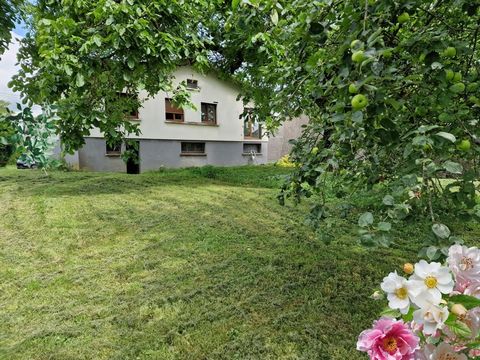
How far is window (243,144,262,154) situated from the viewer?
18034mm

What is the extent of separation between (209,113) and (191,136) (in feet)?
5.10

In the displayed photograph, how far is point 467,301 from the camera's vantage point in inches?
28.6

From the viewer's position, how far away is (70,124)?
4727 mm

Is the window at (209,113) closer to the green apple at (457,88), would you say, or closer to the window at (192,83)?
the window at (192,83)

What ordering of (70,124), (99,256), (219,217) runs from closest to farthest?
(99,256)
(70,124)
(219,217)

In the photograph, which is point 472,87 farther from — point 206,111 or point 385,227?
point 206,111

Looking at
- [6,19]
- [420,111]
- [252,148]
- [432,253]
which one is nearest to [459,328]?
[432,253]

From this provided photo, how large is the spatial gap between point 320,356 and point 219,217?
3320 millimetres

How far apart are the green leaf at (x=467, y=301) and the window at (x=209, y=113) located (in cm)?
1619

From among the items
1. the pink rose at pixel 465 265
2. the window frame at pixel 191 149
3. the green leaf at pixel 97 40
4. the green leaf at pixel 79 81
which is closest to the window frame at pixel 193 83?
the window frame at pixel 191 149

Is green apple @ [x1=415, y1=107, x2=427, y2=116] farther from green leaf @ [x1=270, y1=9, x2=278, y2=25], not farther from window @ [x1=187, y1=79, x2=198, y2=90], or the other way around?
window @ [x1=187, y1=79, x2=198, y2=90]

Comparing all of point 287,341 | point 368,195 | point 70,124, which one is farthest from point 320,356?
point 70,124

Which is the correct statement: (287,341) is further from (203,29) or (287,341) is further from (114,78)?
(203,29)

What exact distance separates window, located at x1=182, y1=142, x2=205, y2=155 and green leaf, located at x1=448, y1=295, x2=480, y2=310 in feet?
51.6
